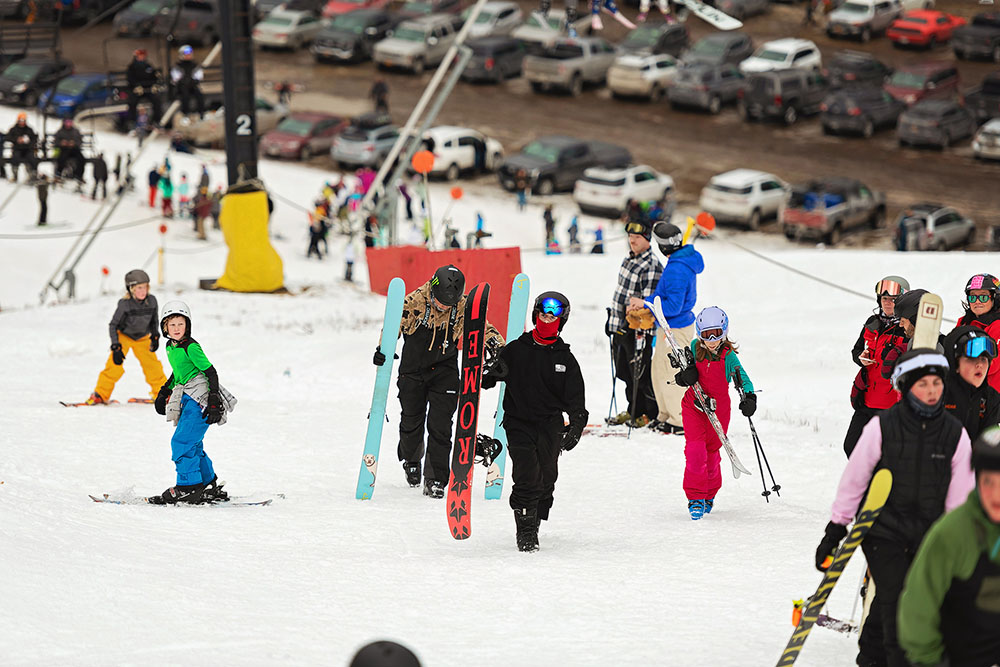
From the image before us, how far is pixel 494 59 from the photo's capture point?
41219mm

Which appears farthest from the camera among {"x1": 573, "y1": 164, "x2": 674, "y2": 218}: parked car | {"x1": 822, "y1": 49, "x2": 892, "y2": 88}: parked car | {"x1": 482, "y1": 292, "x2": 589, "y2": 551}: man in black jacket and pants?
{"x1": 822, "y1": 49, "x2": 892, "y2": 88}: parked car

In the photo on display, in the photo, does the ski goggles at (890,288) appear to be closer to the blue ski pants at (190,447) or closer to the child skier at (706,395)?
the child skier at (706,395)

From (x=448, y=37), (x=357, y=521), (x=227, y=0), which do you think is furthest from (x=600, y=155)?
(x=357, y=521)

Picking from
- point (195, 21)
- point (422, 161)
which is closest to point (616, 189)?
point (422, 161)

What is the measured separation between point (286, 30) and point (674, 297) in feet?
117

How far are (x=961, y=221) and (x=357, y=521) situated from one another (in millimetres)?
22759

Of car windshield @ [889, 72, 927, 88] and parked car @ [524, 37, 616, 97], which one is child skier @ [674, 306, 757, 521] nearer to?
car windshield @ [889, 72, 927, 88]

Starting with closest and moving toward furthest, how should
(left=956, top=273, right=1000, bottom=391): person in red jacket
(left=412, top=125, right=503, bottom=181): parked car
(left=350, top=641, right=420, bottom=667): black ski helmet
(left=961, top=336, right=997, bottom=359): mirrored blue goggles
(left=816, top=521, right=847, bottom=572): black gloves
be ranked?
(left=350, top=641, right=420, bottom=667): black ski helmet < (left=816, top=521, right=847, bottom=572): black gloves < (left=961, top=336, right=997, bottom=359): mirrored blue goggles < (left=956, top=273, right=1000, bottom=391): person in red jacket < (left=412, top=125, right=503, bottom=181): parked car

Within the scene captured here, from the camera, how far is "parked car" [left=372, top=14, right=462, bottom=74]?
137 ft

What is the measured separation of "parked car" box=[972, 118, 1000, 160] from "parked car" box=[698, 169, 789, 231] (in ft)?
22.4

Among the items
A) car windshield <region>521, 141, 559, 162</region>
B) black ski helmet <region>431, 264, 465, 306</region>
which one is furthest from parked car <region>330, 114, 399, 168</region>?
black ski helmet <region>431, 264, 465, 306</region>

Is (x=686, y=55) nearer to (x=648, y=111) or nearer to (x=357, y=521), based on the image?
(x=648, y=111)

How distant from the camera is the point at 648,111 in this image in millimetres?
39062

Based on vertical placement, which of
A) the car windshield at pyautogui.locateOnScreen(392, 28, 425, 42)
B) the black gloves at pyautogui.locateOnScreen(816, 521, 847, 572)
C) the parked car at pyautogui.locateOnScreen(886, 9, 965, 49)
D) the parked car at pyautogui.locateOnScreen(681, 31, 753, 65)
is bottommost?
the black gloves at pyautogui.locateOnScreen(816, 521, 847, 572)
